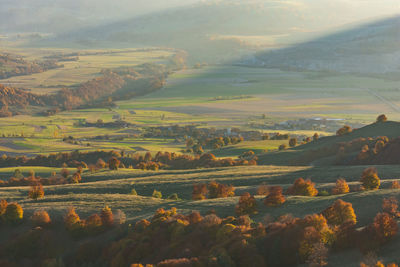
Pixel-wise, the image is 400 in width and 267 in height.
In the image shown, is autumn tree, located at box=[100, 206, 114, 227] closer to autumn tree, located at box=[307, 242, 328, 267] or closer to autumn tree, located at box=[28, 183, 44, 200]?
autumn tree, located at box=[28, 183, 44, 200]

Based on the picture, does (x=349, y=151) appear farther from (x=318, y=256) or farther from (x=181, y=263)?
(x=181, y=263)

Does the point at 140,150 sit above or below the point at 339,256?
below

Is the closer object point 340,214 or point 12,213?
point 340,214

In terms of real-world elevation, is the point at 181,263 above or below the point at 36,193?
above

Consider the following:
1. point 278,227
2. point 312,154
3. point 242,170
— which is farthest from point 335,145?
point 278,227

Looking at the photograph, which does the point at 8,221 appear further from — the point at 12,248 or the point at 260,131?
the point at 260,131

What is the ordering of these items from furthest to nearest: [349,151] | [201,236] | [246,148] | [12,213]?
[246,148], [349,151], [12,213], [201,236]

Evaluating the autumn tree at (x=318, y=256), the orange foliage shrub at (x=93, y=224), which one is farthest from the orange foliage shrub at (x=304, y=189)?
the orange foliage shrub at (x=93, y=224)

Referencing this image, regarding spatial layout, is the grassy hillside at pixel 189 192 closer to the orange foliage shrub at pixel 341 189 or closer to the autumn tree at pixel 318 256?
the orange foliage shrub at pixel 341 189

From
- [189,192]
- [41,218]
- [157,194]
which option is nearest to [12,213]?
[41,218]
